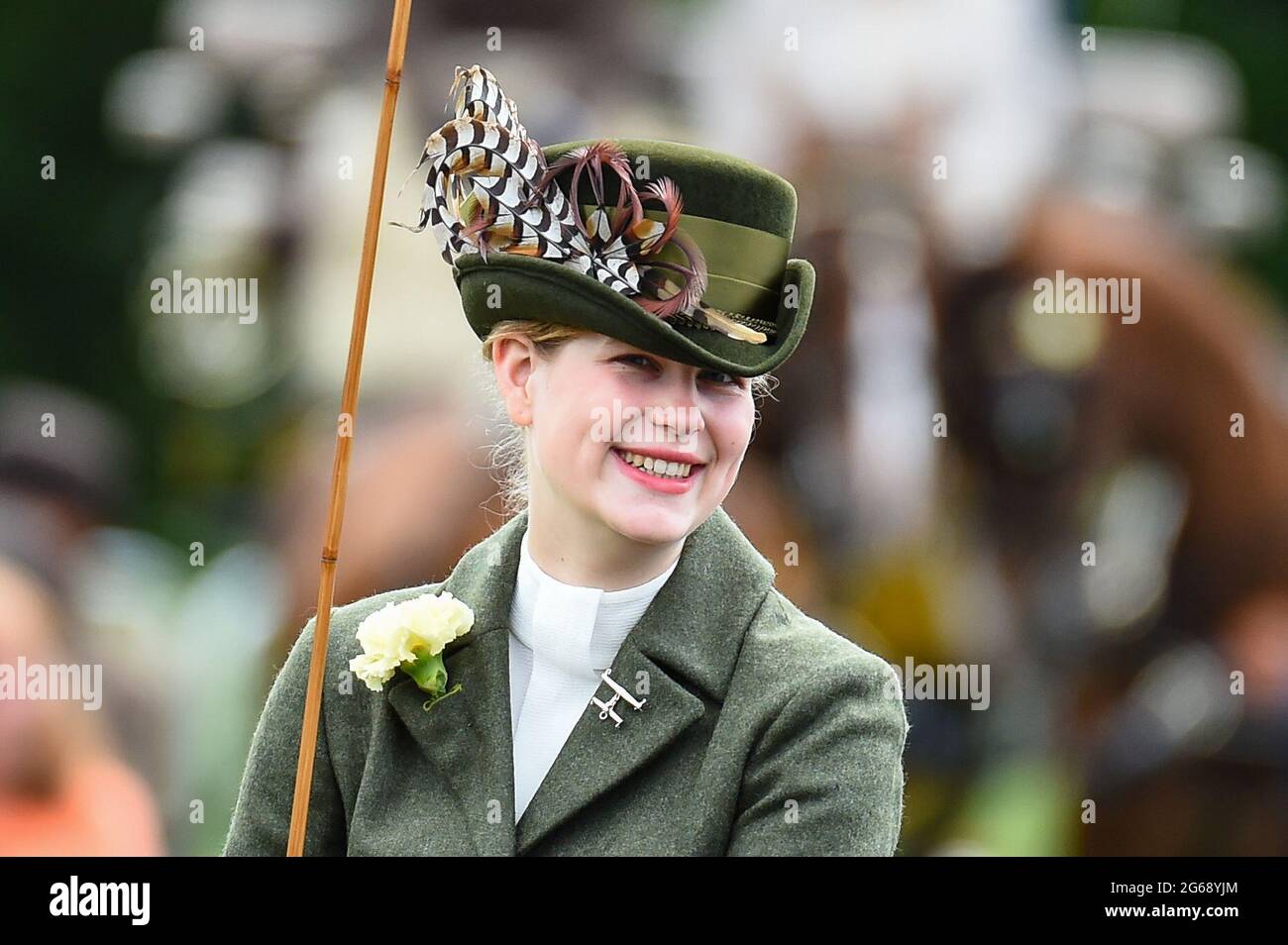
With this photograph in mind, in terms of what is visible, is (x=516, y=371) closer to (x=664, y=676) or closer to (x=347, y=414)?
(x=347, y=414)

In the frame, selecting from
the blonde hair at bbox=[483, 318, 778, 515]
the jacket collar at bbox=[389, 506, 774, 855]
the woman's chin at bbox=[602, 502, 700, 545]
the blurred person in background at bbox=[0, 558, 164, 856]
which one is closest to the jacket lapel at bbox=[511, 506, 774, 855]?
the jacket collar at bbox=[389, 506, 774, 855]

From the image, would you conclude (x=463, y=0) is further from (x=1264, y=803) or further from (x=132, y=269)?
(x=1264, y=803)

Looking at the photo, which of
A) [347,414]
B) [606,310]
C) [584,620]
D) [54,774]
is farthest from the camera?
[54,774]

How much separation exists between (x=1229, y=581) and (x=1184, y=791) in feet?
1.90

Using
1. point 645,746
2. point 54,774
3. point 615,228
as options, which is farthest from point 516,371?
point 54,774

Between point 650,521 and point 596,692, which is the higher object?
point 650,521

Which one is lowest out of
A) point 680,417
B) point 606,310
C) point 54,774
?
point 54,774

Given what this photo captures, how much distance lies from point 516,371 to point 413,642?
367mm

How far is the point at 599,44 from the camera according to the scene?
475cm

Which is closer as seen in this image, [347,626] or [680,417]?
[680,417]

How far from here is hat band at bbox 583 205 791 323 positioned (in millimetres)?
2318

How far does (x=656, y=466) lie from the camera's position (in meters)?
2.27

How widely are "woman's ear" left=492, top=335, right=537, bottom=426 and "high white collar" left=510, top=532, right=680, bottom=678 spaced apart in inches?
8.3

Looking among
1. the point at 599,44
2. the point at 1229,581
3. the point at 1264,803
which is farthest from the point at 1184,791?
the point at 599,44
